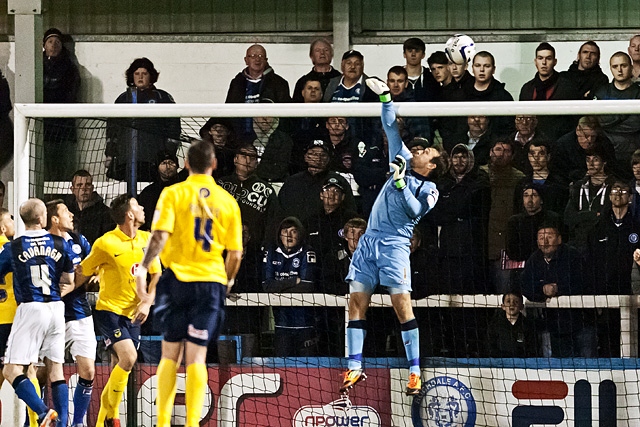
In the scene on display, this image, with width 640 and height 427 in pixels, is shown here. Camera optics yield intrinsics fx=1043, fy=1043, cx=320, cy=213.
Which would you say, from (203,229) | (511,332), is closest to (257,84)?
(511,332)

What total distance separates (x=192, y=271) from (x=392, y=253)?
6.72 feet

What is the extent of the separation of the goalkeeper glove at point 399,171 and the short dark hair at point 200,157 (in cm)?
166

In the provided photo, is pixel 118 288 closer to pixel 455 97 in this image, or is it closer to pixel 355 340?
pixel 355 340

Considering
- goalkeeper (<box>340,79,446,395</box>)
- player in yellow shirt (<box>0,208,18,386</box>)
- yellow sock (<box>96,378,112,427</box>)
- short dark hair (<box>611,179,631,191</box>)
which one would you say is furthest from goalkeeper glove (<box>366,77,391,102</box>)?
player in yellow shirt (<box>0,208,18,386</box>)

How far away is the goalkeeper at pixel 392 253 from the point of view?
323 inches

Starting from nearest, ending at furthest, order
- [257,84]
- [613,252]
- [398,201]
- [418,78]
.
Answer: [398,201] < [613,252] < [418,78] < [257,84]

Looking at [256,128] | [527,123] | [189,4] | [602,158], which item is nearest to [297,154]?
[256,128]

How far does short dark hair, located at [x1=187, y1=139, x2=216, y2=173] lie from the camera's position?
6934mm

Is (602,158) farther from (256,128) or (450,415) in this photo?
(256,128)

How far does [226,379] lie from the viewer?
889cm

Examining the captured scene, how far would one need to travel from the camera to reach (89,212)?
9.44m

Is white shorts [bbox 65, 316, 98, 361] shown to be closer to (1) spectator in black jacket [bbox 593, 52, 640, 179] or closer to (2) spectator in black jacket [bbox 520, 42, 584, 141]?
(2) spectator in black jacket [bbox 520, 42, 584, 141]

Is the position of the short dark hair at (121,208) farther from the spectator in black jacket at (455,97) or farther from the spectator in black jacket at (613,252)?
the spectator in black jacket at (613,252)

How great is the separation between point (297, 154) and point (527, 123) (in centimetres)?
213
